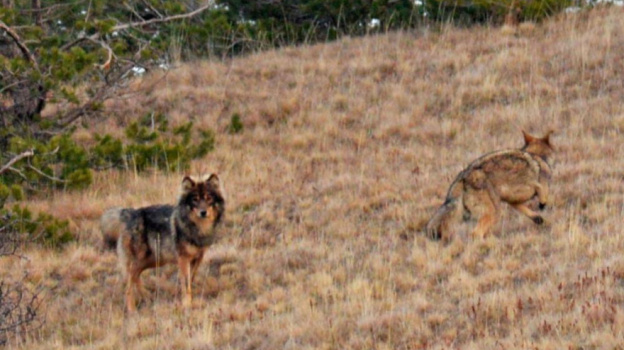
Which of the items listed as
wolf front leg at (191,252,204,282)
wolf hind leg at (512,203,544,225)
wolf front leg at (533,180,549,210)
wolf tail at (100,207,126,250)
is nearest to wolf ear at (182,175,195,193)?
wolf front leg at (191,252,204,282)

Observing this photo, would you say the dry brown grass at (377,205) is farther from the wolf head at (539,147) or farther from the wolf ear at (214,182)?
the wolf ear at (214,182)

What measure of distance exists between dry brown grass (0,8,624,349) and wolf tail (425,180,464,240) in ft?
0.52

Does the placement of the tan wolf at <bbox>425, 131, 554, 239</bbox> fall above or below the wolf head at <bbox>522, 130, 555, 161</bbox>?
below

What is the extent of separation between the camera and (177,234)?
10359 mm

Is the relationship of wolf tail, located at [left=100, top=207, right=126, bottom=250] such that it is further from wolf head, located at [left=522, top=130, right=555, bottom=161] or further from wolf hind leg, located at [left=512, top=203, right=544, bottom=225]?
wolf head, located at [left=522, top=130, right=555, bottom=161]

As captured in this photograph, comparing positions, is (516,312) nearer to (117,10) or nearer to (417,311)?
(417,311)

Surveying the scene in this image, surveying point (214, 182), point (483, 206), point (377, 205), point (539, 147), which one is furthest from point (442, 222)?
point (214, 182)

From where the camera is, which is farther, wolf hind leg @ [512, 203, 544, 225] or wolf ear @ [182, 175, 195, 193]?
wolf hind leg @ [512, 203, 544, 225]

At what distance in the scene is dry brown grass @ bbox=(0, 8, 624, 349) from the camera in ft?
28.3

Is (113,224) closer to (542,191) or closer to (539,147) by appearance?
(542,191)

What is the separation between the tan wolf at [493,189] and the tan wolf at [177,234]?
249cm

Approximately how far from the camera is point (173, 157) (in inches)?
563

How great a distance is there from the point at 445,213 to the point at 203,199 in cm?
262

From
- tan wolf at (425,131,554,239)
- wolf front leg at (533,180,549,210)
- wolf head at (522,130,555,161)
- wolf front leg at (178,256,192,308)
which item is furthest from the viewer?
wolf head at (522,130,555,161)
